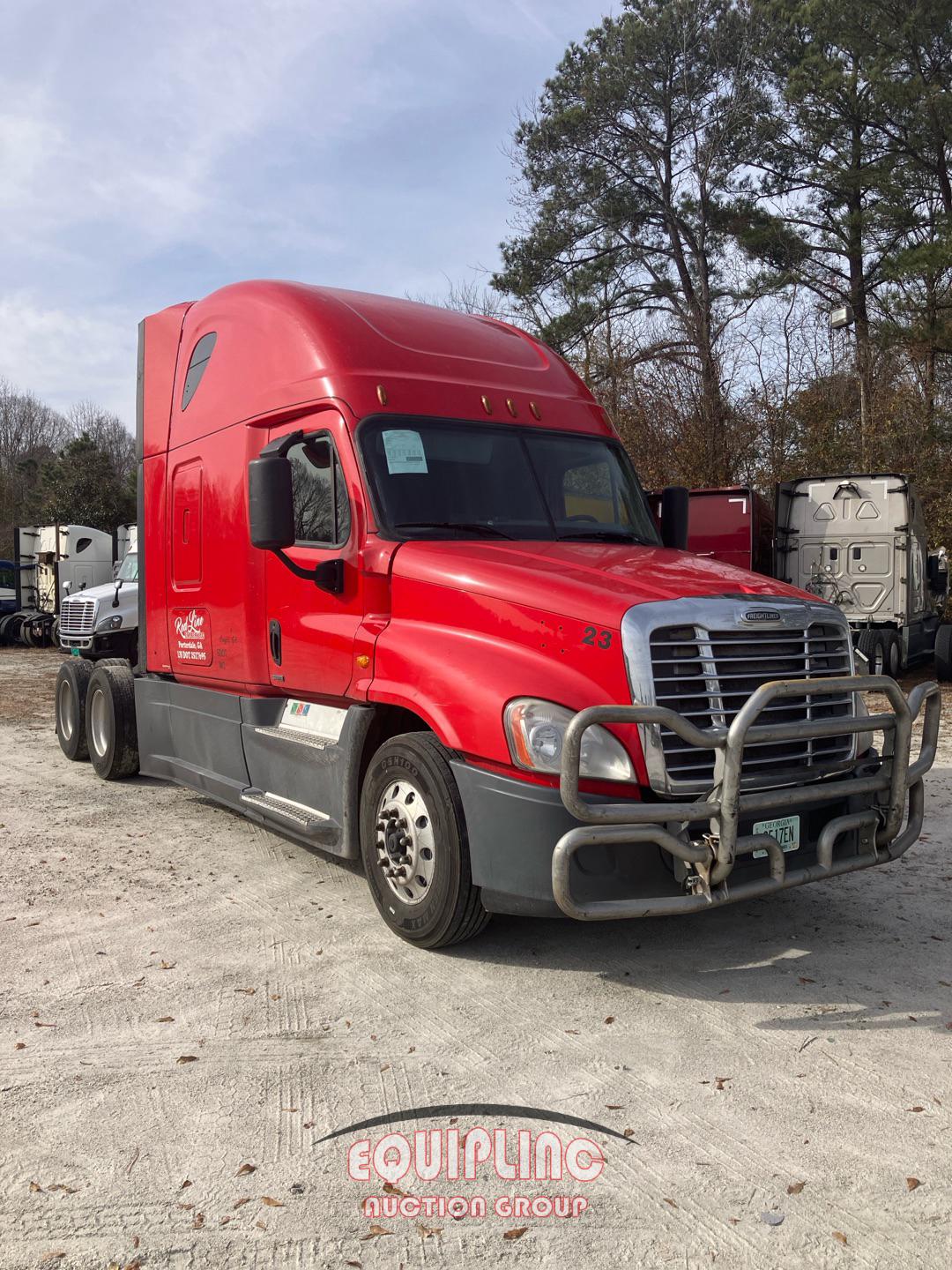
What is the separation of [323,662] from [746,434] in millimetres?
18966

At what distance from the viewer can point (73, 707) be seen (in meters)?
9.60

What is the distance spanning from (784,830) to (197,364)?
16.6 ft

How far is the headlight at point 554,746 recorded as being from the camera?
4109 millimetres

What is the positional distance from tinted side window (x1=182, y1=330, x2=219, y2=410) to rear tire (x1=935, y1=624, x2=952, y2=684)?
11816mm

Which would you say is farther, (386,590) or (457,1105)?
(386,590)

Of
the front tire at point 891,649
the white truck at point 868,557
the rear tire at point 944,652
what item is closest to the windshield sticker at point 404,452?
the white truck at point 868,557

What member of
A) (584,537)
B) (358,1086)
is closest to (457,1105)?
(358,1086)

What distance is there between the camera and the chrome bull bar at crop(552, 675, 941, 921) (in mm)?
3873

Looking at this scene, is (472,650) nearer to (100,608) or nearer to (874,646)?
(874,646)

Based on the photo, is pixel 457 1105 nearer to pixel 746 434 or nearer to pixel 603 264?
pixel 746 434

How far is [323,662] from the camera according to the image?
18.2ft

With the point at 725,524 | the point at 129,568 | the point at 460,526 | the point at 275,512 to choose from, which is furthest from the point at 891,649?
the point at 129,568

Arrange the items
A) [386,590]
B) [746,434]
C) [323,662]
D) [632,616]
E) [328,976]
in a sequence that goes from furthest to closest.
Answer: [746,434]
[323,662]
[386,590]
[328,976]
[632,616]

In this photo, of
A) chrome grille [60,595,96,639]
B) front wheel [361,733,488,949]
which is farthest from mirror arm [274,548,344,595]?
chrome grille [60,595,96,639]
